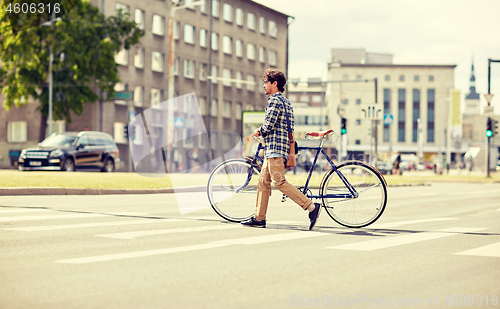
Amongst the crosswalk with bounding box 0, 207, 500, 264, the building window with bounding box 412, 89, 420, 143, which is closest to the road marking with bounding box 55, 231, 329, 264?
the crosswalk with bounding box 0, 207, 500, 264

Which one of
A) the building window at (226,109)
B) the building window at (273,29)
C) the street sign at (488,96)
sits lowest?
the street sign at (488,96)

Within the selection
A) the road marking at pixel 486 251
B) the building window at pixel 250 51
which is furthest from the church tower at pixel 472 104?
the road marking at pixel 486 251

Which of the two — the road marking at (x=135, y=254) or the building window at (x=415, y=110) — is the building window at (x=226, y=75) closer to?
the road marking at (x=135, y=254)

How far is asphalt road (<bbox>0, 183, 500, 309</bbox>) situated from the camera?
4.50 metres

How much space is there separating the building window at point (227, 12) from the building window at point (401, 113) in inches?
2283

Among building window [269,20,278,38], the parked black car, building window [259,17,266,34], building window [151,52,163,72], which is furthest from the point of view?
building window [269,20,278,38]

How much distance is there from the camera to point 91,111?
46.2 m

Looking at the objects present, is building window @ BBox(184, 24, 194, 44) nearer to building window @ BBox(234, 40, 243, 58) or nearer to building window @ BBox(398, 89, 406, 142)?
building window @ BBox(234, 40, 243, 58)

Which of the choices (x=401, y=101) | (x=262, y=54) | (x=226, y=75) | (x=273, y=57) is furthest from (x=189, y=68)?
(x=401, y=101)

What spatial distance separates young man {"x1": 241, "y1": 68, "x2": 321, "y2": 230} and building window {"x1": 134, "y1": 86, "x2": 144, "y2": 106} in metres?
44.8

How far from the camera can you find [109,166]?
100ft

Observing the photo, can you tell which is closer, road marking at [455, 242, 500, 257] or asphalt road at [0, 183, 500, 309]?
asphalt road at [0, 183, 500, 309]

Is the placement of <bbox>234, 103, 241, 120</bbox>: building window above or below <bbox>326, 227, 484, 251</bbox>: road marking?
above

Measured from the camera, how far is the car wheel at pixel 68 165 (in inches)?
1080
